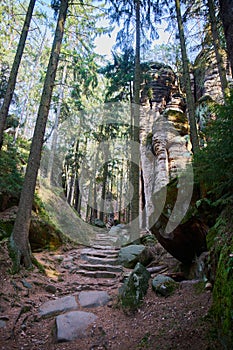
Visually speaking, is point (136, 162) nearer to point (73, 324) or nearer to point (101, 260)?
point (101, 260)

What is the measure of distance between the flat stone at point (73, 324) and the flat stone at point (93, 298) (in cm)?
55

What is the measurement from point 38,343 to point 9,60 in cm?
1846

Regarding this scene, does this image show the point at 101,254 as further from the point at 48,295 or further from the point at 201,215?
the point at 201,215

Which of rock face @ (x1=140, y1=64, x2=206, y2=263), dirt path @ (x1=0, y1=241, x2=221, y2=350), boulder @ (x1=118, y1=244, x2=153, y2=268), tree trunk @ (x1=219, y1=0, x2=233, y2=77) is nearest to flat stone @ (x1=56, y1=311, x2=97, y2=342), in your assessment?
dirt path @ (x1=0, y1=241, x2=221, y2=350)

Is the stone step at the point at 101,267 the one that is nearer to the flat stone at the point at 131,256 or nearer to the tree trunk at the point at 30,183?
the flat stone at the point at 131,256

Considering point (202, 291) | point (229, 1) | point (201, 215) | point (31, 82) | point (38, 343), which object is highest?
point (31, 82)

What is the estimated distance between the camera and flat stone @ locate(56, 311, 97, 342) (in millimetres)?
3504

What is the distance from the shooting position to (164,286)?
4566 mm

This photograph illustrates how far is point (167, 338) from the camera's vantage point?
9.74ft

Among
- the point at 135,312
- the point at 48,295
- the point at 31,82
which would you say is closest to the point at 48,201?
the point at 48,295

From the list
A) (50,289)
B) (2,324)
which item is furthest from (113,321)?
(50,289)

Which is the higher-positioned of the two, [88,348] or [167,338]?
[167,338]

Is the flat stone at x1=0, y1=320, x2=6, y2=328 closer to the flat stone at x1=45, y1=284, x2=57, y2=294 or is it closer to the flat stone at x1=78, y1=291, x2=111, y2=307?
the flat stone at x1=78, y1=291, x2=111, y2=307

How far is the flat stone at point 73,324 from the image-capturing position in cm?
350
